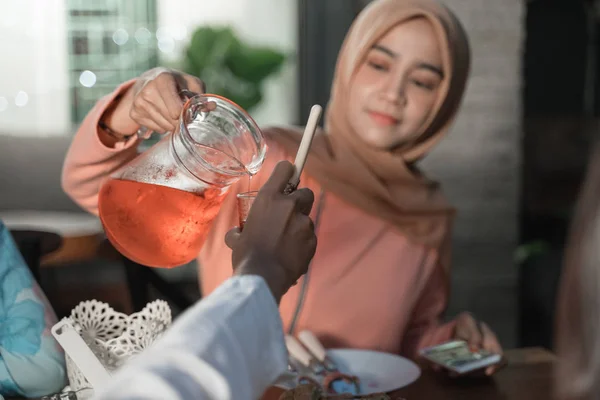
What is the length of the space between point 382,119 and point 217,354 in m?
0.90

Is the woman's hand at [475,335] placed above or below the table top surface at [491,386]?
above

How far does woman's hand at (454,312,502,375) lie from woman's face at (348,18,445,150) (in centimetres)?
36

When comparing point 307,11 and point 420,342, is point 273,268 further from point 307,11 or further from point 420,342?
point 307,11

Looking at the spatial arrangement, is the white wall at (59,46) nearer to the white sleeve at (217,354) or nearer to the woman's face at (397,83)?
the woman's face at (397,83)

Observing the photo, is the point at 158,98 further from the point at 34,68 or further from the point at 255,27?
the point at 34,68

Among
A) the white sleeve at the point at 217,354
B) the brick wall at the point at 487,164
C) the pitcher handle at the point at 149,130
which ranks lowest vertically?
the brick wall at the point at 487,164

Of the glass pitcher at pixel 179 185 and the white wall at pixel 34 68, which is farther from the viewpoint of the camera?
the white wall at pixel 34 68

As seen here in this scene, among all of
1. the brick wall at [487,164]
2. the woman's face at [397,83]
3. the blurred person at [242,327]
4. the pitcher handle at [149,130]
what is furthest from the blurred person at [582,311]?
the brick wall at [487,164]

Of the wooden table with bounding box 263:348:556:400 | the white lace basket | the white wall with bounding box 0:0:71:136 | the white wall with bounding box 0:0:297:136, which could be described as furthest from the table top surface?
the white wall with bounding box 0:0:71:136

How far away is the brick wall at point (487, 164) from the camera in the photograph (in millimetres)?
2502

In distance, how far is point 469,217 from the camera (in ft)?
8.55

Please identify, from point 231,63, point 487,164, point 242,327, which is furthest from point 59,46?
point 242,327

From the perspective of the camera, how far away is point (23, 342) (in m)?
0.85

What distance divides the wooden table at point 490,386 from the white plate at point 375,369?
0.02 meters
